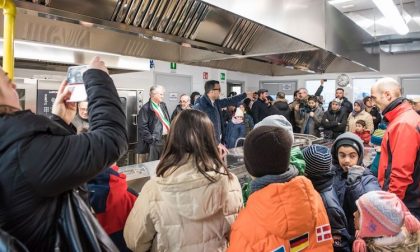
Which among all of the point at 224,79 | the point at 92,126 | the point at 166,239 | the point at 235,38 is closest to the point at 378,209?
the point at 166,239

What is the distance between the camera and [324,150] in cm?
154

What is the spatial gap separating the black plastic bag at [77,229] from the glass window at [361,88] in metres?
9.14

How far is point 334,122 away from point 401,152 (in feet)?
12.8

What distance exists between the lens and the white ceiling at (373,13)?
5488 mm

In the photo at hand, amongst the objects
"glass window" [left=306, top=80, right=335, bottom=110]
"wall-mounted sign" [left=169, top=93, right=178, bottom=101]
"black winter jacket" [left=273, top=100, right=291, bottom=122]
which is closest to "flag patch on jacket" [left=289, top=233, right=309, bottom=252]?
"black winter jacket" [left=273, top=100, right=291, bottom=122]

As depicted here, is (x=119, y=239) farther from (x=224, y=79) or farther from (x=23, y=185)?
(x=224, y=79)

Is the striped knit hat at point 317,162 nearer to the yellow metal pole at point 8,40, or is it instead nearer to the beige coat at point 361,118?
the yellow metal pole at point 8,40

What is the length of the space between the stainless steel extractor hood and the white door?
352 cm

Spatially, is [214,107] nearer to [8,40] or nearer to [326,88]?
[8,40]

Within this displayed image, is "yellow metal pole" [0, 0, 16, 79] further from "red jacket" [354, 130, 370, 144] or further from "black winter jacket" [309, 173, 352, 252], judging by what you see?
"red jacket" [354, 130, 370, 144]

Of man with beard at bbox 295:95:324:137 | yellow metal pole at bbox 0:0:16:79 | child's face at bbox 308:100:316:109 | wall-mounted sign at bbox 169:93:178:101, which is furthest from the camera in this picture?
wall-mounted sign at bbox 169:93:178:101

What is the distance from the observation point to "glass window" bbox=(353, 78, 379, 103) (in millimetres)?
8797

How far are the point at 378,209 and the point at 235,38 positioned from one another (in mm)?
1801

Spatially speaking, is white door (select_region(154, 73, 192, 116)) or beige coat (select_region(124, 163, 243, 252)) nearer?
beige coat (select_region(124, 163, 243, 252))
